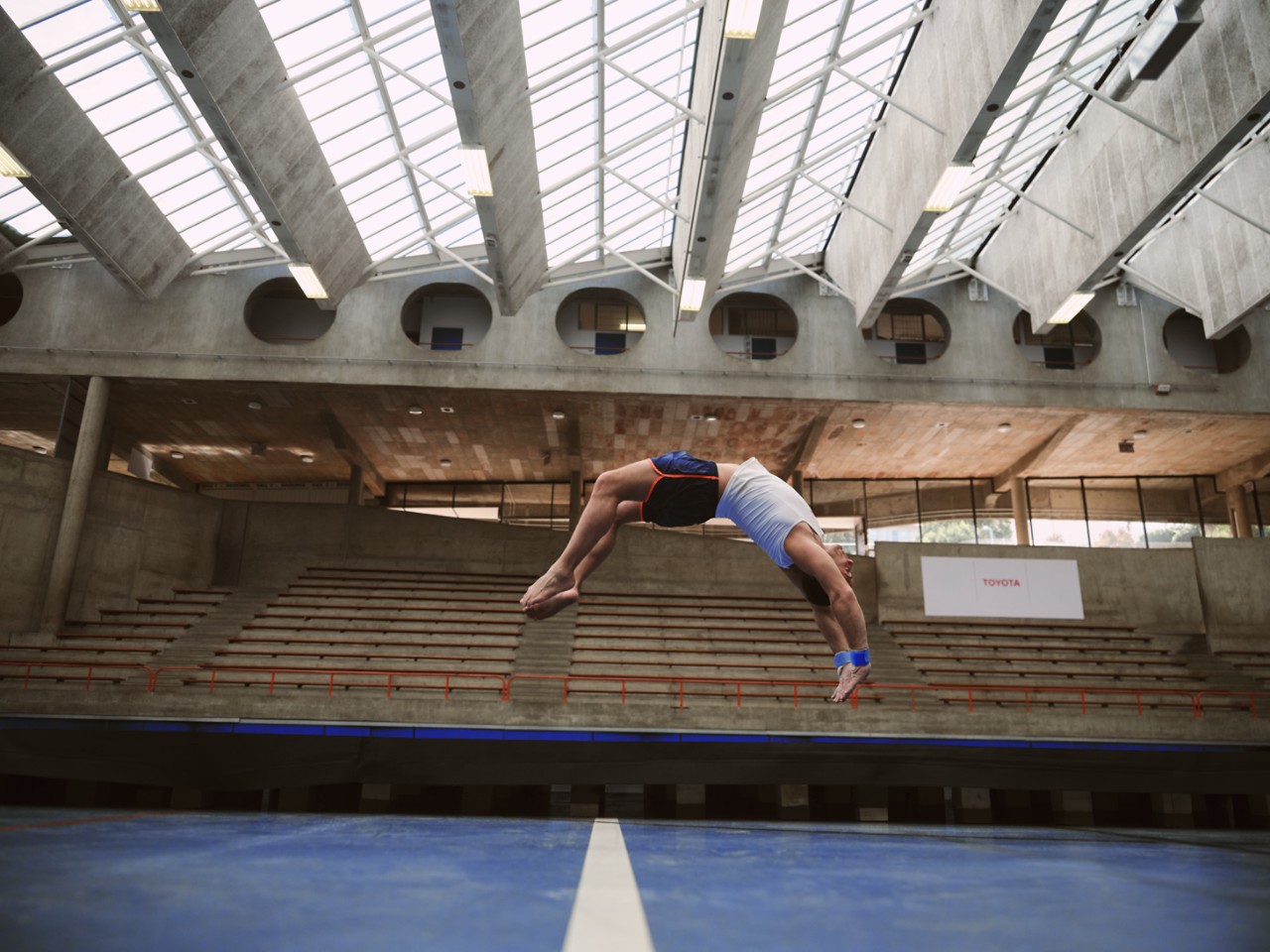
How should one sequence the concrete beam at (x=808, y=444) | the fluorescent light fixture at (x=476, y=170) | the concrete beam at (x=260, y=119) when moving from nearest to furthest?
the concrete beam at (x=260, y=119) < the fluorescent light fixture at (x=476, y=170) < the concrete beam at (x=808, y=444)

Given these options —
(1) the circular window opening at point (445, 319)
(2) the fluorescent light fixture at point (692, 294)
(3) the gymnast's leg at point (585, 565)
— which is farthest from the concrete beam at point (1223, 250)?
(1) the circular window opening at point (445, 319)

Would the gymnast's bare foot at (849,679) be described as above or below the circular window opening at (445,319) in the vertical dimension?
below

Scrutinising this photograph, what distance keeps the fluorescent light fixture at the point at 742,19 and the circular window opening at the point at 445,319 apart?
15.8 meters

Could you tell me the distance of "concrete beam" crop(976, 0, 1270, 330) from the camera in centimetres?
1370

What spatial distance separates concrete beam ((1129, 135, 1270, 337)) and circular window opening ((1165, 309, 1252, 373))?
4.85 meters

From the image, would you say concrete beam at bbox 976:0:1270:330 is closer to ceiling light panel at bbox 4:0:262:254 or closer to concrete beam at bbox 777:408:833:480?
concrete beam at bbox 777:408:833:480

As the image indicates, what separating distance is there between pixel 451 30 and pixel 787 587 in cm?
1890

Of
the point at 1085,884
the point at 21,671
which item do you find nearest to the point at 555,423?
the point at 21,671

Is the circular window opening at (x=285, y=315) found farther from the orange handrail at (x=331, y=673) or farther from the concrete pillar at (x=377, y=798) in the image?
the concrete pillar at (x=377, y=798)

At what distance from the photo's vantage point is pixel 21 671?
18.2 m

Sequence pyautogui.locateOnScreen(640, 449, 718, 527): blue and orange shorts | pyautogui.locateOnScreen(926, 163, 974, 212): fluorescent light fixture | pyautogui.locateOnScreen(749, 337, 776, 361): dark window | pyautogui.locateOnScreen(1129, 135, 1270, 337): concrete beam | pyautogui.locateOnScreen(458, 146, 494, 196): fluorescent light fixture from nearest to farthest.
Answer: pyautogui.locateOnScreen(640, 449, 718, 527): blue and orange shorts < pyautogui.locateOnScreen(458, 146, 494, 196): fluorescent light fixture < pyautogui.locateOnScreen(926, 163, 974, 212): fluorescent light fixture < pyautogui.locateOnScreen(1129, 135, 1270, 337): concrete beam < pyautogui.locateOnScreen(749, 337, 776, 361): dark window

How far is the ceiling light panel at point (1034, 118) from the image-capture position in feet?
53.1

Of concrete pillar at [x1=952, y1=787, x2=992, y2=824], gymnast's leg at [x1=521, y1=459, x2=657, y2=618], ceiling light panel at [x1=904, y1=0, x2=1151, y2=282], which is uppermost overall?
ceiling light panel at [x1=904, y1=0, x2=1151, y2=282]

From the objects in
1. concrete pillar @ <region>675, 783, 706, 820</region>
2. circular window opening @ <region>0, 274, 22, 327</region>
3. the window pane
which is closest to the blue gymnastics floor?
concrete pillar @ <region>675, 783, 706, 820</region>
